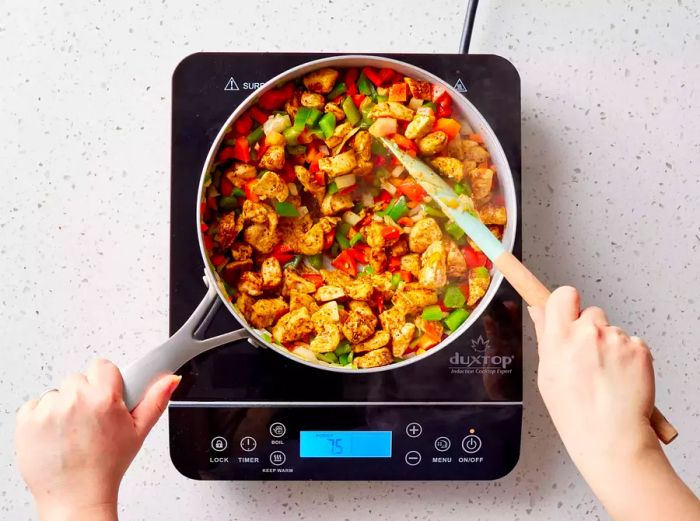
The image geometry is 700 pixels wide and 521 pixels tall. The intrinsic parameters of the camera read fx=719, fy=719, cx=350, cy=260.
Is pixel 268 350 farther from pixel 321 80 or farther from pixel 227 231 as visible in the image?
pixel 321 80

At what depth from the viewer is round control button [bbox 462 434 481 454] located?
925mm

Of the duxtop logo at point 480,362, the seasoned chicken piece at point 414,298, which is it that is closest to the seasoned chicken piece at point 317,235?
the seasoned chicken piece at point 414,298

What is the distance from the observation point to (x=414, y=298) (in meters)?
0.90

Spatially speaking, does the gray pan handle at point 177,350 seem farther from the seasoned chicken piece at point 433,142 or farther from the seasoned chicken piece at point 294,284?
the seasoned chicken piece at point 433,142

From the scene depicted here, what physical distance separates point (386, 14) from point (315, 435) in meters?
0.59

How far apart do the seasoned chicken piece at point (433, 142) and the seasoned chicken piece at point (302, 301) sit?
24 cm

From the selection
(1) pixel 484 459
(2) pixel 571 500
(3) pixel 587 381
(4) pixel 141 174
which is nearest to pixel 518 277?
(3) pixel 587 381

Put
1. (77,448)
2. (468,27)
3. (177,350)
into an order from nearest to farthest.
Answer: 1. (77,448)
2. (177,350)
3. (468,27)

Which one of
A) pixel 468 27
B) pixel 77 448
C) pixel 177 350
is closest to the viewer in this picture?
pixel 77 448

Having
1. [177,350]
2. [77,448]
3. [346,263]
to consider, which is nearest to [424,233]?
[346,263]

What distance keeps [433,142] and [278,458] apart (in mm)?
445

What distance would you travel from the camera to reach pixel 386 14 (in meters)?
1.02

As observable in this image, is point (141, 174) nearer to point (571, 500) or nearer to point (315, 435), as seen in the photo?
point (315, 435)

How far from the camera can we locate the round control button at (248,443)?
918 mm
